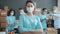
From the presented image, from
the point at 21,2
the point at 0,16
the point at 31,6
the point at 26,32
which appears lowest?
the point at 26,32

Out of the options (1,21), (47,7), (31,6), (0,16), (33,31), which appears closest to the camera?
(33,31)

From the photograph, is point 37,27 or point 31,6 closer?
point 37,27

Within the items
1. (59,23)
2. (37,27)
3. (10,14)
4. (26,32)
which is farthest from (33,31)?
(10,14)

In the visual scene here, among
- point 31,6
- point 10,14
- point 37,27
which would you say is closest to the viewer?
point 37,27

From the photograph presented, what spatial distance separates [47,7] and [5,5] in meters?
1.04

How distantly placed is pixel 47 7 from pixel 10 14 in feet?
3.05

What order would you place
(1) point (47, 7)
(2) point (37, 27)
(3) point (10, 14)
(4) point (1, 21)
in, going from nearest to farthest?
(2) point (37, 27) < (4) point (1, 21) < (3) point (10, 14) < (1) point (47, 7)

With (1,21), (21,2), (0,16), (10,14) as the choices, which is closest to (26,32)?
(1,21)

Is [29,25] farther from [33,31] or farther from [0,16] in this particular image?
[0,16]

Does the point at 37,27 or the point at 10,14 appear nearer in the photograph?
the point at 37,27

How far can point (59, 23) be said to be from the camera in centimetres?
190

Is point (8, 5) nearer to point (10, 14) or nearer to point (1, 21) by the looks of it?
point (10, 14)

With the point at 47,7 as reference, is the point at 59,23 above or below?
below

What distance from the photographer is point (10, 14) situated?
9.43ft
